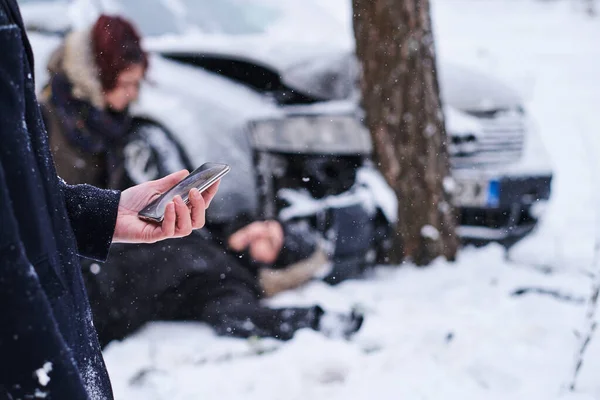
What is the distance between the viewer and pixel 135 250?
264 centimetres

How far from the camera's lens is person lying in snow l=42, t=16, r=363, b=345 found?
254cm

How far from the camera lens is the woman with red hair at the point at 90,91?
294 cm

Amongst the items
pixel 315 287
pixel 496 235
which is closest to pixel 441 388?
pixel 315 287

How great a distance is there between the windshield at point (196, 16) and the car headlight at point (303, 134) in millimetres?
1592

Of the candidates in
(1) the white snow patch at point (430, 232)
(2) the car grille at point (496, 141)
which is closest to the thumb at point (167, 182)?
(1) the white snow patch at point (430, 232)

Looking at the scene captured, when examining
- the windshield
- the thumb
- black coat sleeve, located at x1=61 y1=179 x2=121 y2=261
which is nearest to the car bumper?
the windshield

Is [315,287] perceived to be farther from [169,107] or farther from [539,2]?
[539,2]

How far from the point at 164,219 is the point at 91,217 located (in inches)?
5.8

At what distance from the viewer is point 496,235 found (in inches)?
144

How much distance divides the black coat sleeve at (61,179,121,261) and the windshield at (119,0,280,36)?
3403mm

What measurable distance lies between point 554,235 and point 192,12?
3.23 metres

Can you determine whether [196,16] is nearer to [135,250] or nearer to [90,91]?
[90,91]

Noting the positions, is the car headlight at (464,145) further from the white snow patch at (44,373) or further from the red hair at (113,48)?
the white snow patch at (44,373)

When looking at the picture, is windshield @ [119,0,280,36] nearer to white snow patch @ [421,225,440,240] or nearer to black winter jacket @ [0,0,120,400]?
white snow patch @ [421,225,440,240]
